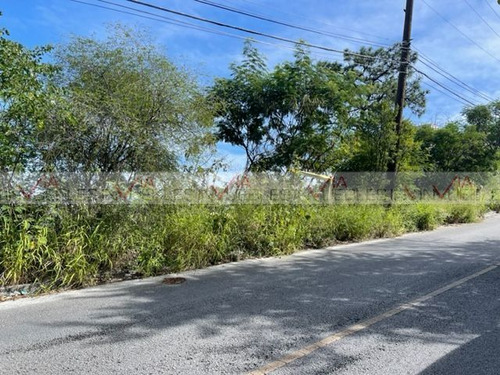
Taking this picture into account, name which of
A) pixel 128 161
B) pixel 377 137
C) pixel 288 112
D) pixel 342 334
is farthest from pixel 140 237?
pixel 377 137

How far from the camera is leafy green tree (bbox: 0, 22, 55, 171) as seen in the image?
5.04 metres

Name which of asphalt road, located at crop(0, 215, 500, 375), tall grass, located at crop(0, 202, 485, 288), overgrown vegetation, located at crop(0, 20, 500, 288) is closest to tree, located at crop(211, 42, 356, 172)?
overgrown vegetation, located at crop(0, 20, 500, 288)

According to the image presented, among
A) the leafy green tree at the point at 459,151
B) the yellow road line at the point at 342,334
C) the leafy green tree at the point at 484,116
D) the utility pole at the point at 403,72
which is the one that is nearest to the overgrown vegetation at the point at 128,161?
the utility pole at the point at 403,72

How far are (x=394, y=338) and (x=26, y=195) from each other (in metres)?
Answer: 5.17

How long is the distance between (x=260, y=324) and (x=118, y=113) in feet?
14.0

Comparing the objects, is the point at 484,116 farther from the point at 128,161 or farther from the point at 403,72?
the point at 128,161

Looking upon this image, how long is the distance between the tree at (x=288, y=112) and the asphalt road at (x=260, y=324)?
5.89 metres

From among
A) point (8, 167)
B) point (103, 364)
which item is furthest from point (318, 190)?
point (103, 364)

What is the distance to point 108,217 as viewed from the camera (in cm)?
586

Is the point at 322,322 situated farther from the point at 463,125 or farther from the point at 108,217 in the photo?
the point at 463,125

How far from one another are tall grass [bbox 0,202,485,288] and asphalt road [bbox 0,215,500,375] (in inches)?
14.9

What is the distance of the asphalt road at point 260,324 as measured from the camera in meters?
3.07

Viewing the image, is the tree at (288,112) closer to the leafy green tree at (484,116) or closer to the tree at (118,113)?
the tree at (118,113)

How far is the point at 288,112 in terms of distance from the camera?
1154 centimetres
